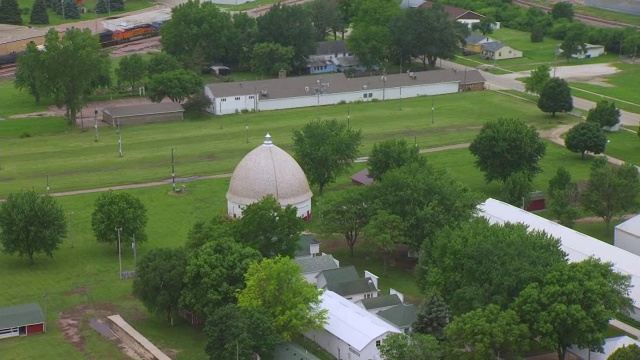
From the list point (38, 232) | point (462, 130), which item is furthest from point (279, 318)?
point (462, 130)

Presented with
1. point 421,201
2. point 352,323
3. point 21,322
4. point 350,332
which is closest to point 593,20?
point 421,201

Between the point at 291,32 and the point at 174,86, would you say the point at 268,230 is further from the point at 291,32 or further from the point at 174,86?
the point at 291,32

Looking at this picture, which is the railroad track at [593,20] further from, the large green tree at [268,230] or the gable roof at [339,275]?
the large green tree at [268,230]

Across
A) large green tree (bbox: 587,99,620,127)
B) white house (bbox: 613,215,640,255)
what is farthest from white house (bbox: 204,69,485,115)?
white house (bbox: 613,215,640,255)

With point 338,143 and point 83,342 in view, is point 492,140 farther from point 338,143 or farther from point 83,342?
point 83,342

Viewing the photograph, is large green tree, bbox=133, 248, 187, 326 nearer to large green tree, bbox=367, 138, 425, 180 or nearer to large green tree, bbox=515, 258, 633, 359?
large green tree, bbox=515, 258, 633, 359

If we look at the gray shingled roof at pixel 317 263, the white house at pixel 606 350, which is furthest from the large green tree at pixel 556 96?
the white house at pixel 606 350

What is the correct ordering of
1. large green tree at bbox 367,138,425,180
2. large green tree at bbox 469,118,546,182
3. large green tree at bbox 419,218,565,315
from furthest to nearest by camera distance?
large green tree at bbox 469,118,546,182 < large green tree at bbox 367,138,425,180 < large green tree at bbox 419,218,565,315
